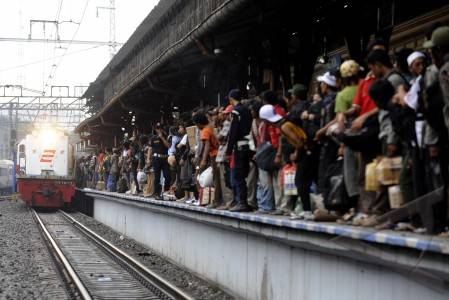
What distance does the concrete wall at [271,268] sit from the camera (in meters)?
6.14

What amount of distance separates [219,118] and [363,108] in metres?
4.83

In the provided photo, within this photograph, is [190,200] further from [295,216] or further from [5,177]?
[5,177]

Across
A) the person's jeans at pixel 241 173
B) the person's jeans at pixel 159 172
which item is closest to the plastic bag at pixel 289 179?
the person's jeans at pixel 241 173

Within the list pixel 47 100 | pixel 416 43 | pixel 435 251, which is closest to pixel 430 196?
pixel 435 251

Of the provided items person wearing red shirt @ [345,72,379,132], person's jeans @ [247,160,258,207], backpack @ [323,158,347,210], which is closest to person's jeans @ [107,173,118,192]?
person's jeans @ [247,160,258,207]

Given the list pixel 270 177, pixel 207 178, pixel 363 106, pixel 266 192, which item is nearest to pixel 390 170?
pixel 363 106

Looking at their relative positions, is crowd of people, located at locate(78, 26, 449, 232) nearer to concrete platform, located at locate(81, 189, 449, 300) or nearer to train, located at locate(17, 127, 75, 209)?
concrete platform, located at locate(81, 189, 449, 300)

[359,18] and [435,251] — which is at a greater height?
[359,18]

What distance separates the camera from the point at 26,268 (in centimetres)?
1363

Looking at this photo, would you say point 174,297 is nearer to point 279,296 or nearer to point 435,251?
point 279,296

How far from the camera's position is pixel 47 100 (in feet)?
180

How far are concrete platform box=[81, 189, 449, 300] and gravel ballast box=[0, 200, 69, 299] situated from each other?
8.02 ft

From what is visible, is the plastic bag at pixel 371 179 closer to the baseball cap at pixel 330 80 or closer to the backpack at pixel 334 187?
the backpack at pixel 334 187

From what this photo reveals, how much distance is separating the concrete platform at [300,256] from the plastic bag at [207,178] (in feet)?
1.45
